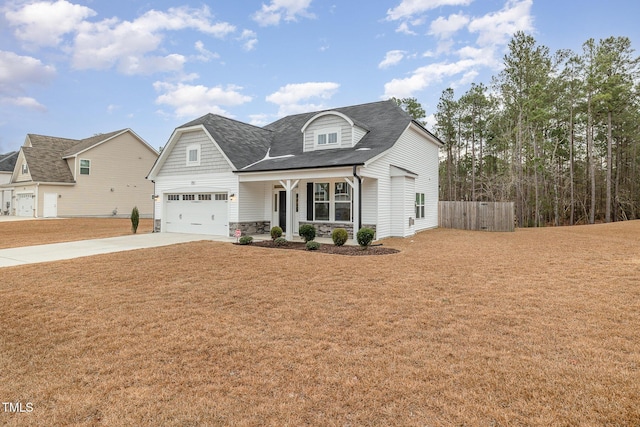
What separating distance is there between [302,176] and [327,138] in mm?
3206

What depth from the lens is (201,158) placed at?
1617cm

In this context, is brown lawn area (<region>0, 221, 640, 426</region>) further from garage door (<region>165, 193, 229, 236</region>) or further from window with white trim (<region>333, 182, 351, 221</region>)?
garage door (<region>165, 193, 229, 236</region>)

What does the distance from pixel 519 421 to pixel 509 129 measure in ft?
99.3

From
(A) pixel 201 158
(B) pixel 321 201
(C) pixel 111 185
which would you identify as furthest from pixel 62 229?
(B) pixel 321 201

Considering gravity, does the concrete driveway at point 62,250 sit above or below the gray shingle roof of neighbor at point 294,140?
below

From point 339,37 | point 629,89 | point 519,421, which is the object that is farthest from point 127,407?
point 629,89

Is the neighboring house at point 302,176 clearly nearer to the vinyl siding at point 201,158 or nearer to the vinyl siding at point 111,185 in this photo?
the vinyl siding at point 201,158

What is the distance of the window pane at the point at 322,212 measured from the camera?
14.4 meters

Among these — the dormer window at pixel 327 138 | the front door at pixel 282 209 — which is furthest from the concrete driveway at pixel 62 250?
the dormer window at pixel 327 138

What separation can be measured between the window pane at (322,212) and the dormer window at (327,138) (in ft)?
9.61

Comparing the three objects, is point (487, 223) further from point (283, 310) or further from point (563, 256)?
point (283, 310)

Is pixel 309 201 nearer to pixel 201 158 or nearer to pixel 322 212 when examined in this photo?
pixel 322 212

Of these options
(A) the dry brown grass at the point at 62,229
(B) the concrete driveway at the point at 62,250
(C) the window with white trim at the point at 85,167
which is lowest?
(B) the concrete driveway at the point at 62,250

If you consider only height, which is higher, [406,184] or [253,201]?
[406,184]
